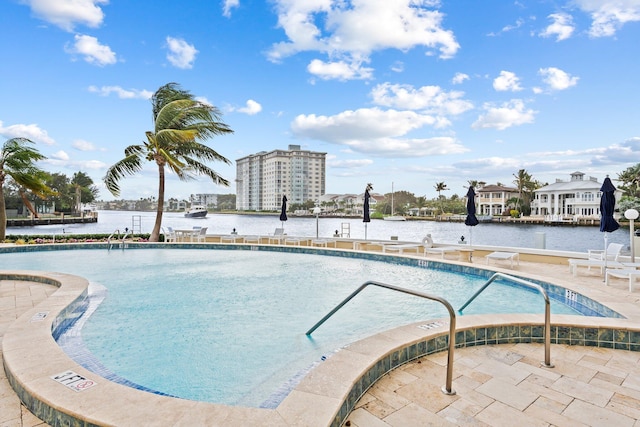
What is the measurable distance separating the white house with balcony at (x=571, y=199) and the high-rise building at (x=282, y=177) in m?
63.6

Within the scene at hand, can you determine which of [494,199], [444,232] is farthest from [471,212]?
[494,199]

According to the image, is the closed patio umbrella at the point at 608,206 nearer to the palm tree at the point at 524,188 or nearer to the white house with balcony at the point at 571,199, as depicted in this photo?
the white house with balcony at the point at 571,199

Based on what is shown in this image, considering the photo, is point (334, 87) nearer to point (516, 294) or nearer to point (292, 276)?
point (292, 276)

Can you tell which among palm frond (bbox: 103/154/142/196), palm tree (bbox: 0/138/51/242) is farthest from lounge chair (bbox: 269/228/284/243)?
palm tree (bbox: 0/138/51/242)

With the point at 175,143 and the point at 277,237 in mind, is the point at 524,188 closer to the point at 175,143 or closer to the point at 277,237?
the point at 277,237

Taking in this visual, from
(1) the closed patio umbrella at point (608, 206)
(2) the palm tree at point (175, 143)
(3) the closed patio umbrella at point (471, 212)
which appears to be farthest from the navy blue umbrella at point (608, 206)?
(2) the palm tree at point (175, 143)

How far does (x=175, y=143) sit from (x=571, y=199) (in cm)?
6141

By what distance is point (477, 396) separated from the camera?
2.57m

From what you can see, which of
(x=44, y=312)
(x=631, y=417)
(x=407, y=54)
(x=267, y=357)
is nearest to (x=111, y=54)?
(x=407, y=54)

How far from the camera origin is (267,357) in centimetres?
404

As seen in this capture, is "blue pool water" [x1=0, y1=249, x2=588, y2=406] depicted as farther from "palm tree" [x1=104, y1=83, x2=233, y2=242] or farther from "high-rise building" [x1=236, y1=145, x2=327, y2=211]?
"high-rise building" [x1=236, y1=145, x2=327, y2=211]

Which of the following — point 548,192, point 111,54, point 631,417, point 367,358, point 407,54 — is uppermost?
point 407,54

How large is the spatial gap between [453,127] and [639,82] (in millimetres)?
9330

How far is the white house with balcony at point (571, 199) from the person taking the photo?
5219 cm
